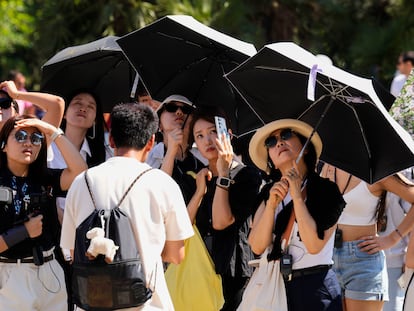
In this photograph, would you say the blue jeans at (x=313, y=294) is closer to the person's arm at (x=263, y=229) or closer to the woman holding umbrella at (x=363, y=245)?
the person's arm at (x=263, y=229)

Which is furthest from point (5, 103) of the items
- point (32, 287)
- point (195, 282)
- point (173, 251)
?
point (173, 251)

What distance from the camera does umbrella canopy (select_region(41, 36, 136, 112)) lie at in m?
7.18

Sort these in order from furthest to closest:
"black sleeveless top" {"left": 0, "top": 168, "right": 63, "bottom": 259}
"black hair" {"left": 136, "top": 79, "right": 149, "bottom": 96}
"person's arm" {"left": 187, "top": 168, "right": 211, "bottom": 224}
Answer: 1. "black hair" {"left": 136, "top": 79, "right": 149, "bottom": 96}
2. "person's arm" {"left": 187, "top": 168, "right": 211, "bottom": 224}
3. "black sleeveless top" {"left": 0, "top": 168, "right": 63, "bottom": 259}

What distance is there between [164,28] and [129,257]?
8.41 feet

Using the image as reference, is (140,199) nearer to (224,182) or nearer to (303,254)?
(303,254)

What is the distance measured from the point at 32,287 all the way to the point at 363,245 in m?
2.37

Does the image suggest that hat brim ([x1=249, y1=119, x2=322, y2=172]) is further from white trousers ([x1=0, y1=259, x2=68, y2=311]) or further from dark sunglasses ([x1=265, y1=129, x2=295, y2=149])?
white trousers ([x1=0, y1=259, x2=68, y2=311])

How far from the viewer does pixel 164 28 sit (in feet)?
22.3

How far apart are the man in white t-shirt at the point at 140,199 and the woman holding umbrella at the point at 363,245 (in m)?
2.11

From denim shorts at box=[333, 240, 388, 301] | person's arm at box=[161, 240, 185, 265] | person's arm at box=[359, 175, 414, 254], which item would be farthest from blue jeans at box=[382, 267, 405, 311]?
person's arm at box=[161, 240, 185, 265]

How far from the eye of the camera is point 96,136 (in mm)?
7074

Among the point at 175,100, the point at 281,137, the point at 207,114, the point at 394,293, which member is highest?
the point at 175,100

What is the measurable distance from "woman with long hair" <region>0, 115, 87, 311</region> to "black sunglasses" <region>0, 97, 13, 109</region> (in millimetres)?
436

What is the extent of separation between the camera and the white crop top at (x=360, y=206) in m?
6.67
